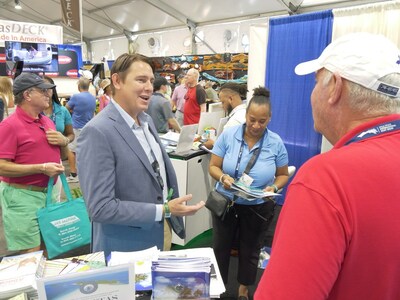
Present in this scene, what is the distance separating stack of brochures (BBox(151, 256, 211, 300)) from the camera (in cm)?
100

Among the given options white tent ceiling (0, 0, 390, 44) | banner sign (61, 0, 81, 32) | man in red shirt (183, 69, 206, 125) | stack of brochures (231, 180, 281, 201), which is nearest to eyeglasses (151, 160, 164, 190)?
stack of brochures (231, 180, 281, 201)

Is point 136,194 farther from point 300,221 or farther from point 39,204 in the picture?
point 39,204

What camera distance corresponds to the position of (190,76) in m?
5.03

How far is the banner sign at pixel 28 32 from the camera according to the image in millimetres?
5664

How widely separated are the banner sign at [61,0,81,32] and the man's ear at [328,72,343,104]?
6831mm

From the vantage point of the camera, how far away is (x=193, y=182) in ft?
10.7

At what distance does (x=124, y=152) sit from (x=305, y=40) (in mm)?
3578

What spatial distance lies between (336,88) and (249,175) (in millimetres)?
1438

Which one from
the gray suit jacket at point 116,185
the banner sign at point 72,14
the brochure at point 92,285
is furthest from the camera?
the banner sign at point 72,14

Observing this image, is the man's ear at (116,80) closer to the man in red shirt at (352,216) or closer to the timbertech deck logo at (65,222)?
the man in red shirt at (352,216)

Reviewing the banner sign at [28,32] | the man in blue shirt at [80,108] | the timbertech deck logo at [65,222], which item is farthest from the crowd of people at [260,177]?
the banner sign at [28,32]

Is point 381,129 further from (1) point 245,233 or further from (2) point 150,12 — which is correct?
(2) point 150,12

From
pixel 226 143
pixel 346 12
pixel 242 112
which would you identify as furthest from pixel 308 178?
pixel 346 12

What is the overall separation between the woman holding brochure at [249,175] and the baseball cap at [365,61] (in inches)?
54.4
